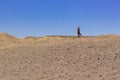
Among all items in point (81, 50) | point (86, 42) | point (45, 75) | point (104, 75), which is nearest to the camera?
point (104, 75)

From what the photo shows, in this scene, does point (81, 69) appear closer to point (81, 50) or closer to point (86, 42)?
point (81, 50)

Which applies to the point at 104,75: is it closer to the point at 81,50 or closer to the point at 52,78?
the point at 52,78

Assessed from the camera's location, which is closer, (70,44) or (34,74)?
(34,74)

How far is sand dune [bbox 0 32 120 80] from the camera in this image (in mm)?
13969

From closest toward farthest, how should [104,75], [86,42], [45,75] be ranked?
[104,75]
[45,75]
[86,42]

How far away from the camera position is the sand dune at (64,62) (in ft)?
45.8

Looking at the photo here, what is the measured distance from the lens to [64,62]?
52.5ft

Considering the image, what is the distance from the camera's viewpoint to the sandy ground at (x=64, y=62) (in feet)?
45.8

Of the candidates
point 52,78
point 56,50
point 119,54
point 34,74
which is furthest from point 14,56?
point 119,54

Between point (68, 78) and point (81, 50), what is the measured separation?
377 cm

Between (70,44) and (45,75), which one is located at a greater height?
(70,44)

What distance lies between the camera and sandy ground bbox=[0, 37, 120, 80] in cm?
1397

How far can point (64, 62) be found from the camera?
16.0 m

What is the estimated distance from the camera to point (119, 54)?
50.4 feet
